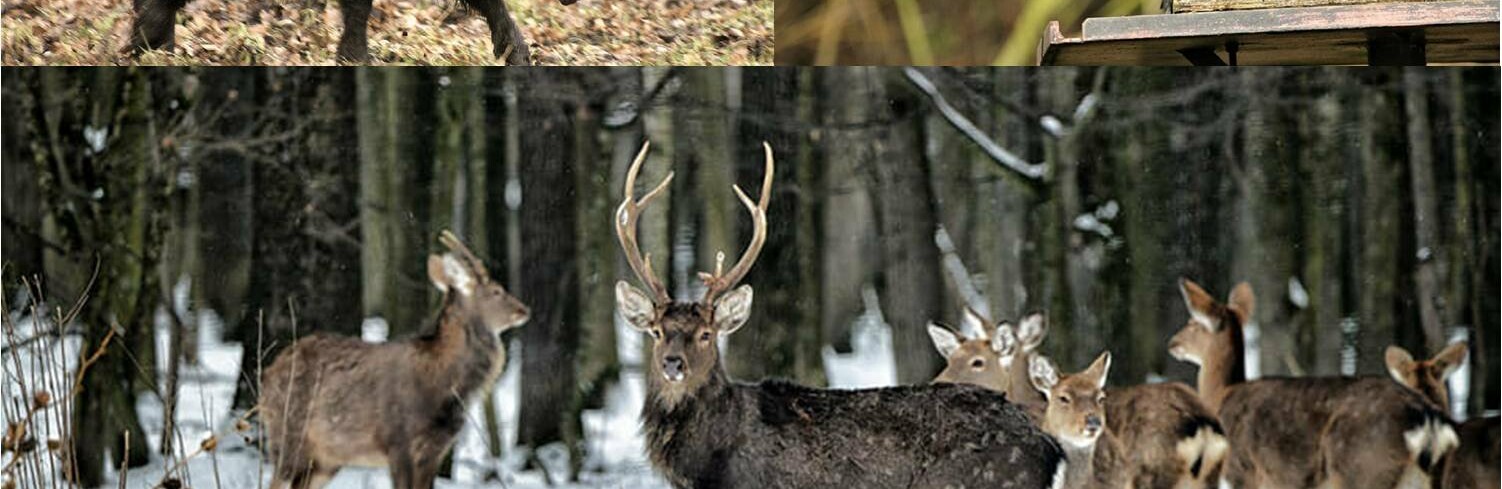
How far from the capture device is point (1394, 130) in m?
4.89

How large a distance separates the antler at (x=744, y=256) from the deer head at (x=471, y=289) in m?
0.51

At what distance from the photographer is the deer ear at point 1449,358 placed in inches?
195

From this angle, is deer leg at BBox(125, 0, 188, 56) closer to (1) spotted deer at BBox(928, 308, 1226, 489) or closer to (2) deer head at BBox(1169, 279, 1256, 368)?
(1) spotted deer at BBox(928, 308, 1226, 489)

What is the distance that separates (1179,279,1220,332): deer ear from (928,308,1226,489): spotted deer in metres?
0.20

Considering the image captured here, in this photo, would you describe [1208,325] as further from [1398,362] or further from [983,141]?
[983,141]

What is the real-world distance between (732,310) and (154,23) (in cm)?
198

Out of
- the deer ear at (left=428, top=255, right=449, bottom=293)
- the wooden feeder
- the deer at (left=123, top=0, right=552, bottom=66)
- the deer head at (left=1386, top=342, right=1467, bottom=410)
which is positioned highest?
the deer at (left=123, top=0, right=552, bottom=66)

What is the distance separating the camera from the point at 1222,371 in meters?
4.95

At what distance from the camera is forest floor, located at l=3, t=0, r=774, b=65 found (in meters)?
5.23

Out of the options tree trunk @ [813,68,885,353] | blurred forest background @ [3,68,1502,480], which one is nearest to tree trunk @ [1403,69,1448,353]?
blurred forest background @ [3,68,1502,480]

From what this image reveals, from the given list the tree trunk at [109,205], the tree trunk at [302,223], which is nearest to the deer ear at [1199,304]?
the tree trunk at [302,223]

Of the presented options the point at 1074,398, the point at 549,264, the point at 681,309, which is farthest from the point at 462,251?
the point at 1074,398

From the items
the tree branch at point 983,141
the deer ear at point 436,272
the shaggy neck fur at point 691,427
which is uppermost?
the tree branch at point 983,141

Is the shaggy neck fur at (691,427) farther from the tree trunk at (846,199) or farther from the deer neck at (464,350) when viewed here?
the deer neck at (464,350)
